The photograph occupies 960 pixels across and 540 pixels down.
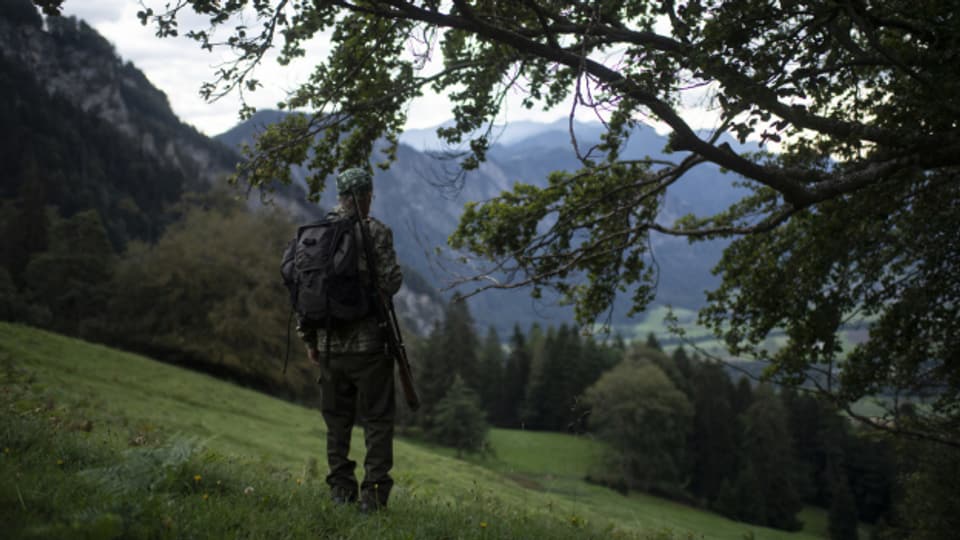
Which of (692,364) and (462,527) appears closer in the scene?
(462,527)

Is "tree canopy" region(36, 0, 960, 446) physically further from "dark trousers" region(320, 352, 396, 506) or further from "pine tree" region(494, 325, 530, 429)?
"pine tree" region(494, 325, 530, 429)

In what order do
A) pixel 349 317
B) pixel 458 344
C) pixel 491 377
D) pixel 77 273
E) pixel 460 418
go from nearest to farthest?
pixel 349 317
pixel 77 273
pixel 460 418
pixel 458 344
pixel 491 377

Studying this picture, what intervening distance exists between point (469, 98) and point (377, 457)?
4.64 m

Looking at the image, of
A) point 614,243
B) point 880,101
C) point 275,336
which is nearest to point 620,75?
point 614,243

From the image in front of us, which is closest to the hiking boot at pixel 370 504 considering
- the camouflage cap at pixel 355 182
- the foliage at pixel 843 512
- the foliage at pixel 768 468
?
the camouflage cap at pixel 355 182

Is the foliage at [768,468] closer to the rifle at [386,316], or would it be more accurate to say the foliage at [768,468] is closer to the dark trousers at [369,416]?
the dark trousers at [369,416]

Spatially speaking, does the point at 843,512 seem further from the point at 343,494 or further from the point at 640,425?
the point at 343,494

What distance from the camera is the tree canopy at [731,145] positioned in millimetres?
5527

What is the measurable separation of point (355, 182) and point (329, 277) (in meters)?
0.93

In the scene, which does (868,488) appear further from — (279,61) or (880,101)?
(279,61)

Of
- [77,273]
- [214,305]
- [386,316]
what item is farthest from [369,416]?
[77,273]

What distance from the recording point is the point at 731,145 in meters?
7.52

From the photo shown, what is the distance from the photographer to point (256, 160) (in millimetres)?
7309

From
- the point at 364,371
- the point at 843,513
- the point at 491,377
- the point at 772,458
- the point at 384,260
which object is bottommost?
the point at 843,513
